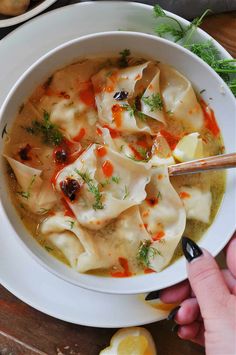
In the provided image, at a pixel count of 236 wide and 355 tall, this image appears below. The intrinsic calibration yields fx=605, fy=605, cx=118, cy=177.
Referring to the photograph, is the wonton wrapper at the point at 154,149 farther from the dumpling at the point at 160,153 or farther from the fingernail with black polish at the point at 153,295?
the fingernail with black polish at the point at 153,295

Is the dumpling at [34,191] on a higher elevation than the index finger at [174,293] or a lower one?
higher

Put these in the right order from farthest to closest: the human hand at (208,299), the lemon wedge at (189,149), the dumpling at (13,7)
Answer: the dumpling at (13,7) < the lemon wedge at (189,149) < the human hand at (208,299)

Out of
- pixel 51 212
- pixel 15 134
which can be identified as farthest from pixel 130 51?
pixel 51 212

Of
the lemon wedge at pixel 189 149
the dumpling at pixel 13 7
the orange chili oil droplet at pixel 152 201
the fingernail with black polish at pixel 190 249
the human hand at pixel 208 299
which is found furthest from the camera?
the dumpling at pixel 13 7

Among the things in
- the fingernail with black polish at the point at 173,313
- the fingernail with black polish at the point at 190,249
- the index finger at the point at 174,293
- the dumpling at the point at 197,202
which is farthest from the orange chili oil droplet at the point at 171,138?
the fingernail with black polish at the point at 173,313

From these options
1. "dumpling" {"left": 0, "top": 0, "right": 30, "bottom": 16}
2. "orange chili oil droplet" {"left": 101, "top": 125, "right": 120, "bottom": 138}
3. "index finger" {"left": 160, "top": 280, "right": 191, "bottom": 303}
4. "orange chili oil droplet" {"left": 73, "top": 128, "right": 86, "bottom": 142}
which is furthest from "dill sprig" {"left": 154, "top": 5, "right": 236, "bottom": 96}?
"index finger" {"left": 160, "top": 280, "right": 191, "bottom": 303}

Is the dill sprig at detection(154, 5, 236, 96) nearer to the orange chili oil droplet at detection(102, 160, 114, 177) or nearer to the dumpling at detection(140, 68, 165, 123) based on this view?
the dumpling at detection(140, 68, 165, 123)
